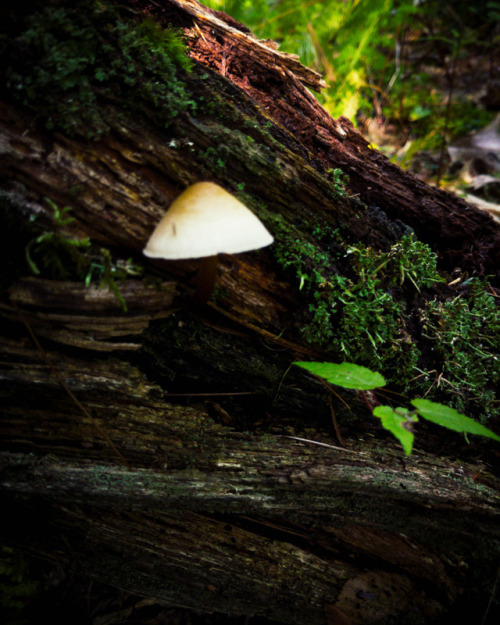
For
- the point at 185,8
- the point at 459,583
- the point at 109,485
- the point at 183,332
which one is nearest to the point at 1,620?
the point at 109,485

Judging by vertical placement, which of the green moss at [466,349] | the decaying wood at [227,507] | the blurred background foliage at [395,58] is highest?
the blurred background foliage at [395,58]

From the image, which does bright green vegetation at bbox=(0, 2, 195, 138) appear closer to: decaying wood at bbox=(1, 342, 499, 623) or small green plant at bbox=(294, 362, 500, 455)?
decaying wood at bbox=(1, 342, 499, 623)

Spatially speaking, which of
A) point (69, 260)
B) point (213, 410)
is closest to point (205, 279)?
point (69, 260)

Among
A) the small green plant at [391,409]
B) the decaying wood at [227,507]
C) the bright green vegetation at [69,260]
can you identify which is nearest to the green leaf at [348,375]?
the small green plant at [391,409]

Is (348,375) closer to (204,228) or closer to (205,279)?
(205,279)

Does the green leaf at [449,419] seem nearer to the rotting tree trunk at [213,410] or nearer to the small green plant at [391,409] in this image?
the small green plant at [391,409]
